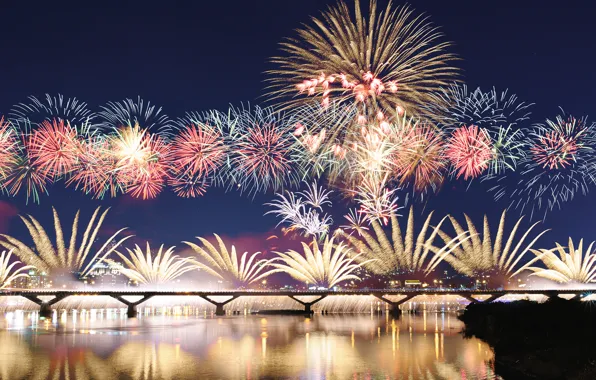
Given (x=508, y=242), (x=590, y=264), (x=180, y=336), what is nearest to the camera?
(x=180, y=336)

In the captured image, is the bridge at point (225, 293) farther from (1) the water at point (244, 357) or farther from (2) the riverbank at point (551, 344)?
(2) the riverbank at point (551, 344)

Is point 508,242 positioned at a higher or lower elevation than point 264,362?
higher

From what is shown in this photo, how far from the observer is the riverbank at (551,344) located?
30.2 meters

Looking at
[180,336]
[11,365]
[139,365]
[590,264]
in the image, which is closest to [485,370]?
[139,365]

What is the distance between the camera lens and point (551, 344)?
35656mm

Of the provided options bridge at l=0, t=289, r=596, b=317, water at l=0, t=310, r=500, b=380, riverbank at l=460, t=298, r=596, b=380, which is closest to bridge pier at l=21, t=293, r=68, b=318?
bridge at l=0, t=289, r=596, b=317

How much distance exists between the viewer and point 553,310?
47281mm

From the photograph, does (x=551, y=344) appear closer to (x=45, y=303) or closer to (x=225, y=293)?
(x=225, y=293)

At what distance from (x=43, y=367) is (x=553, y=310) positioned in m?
37.0

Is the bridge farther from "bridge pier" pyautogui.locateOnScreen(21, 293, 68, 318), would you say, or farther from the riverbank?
the riverbank

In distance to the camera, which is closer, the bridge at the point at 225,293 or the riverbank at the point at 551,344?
the riverbank at the point at 551,344

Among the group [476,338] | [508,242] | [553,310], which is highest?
[508,242]

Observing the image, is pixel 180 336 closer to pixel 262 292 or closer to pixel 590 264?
pixel 262 292

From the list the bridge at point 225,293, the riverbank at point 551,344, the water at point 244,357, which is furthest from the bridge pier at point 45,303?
the riverbank at point 551,344
